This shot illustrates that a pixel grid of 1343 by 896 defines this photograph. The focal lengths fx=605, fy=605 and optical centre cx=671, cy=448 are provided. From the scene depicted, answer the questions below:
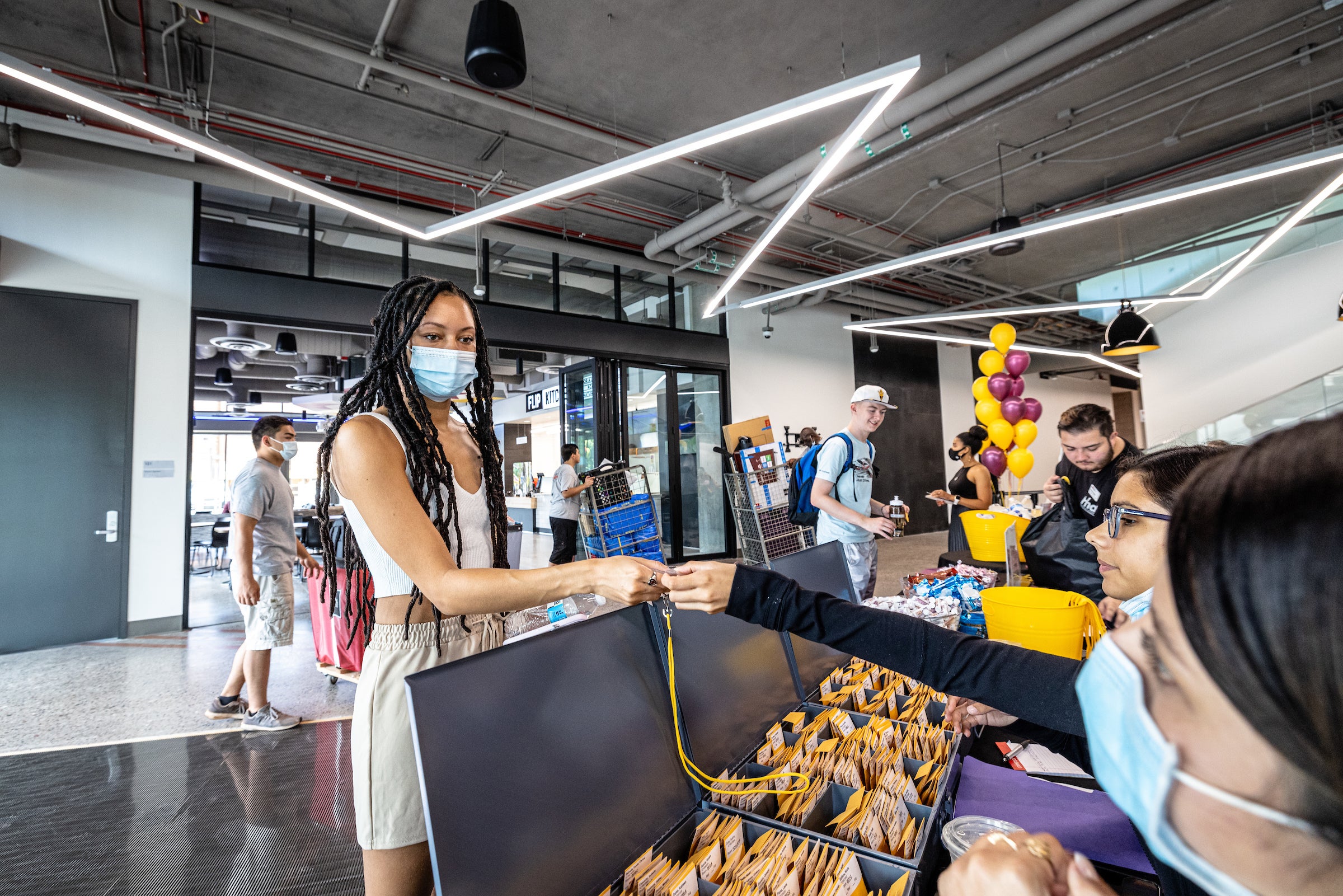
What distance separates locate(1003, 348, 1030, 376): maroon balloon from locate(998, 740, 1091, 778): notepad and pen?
756cm

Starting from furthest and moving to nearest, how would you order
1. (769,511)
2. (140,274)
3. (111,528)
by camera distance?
(769,511) < (140,274) < (111,528)

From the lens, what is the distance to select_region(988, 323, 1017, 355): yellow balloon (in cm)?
788

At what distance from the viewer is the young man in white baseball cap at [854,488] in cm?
331

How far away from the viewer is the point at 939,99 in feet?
15.1

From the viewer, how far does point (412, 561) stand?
3.45 ft

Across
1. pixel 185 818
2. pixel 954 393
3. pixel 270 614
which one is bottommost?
pixel 185 818

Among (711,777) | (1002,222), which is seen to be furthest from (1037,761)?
(1002,222)

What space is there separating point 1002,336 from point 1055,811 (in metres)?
7.99

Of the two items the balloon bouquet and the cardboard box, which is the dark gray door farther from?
the balloon bouquet

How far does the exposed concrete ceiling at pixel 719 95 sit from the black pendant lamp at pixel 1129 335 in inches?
58.7

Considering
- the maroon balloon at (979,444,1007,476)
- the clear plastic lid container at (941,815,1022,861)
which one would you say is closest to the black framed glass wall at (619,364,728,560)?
the maroon balloon at (979,444,1007,476)

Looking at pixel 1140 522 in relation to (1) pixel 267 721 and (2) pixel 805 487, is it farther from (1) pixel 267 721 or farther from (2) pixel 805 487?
(1) pixel 267 721

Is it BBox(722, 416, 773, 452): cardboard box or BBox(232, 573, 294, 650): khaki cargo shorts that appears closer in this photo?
BBox(232, 573, 294, 650): khaki cargo shorts

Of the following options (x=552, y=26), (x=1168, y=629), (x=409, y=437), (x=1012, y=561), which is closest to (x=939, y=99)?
(x=552, y=26)
